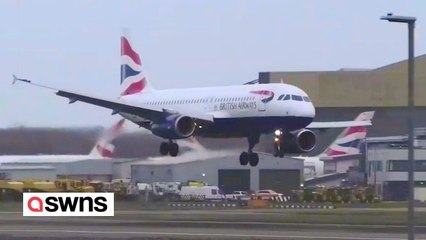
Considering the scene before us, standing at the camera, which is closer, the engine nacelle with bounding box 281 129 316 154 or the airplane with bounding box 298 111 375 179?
the engine nacelle with bounding box 281 129 316 154

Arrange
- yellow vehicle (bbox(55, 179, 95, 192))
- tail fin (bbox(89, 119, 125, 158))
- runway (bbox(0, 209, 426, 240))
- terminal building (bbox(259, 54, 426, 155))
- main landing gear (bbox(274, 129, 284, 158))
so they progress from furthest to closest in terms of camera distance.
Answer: terminal building (bbox(259, 54, 426, 155)), yellow vehicle (bbox(55, 179, 95, 192)), tail fin (bbox(89, 119, 125, 158)), main landing gear (bbox(274, 129, 284, 158)), runway (bbox(0, 209, 426, 240))

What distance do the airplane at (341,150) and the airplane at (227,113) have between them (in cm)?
4761

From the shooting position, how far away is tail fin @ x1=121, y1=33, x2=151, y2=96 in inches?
2835

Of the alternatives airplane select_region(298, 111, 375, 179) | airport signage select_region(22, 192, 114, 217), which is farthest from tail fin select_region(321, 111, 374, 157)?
airport signage select_region(22, 192, 114, 217)

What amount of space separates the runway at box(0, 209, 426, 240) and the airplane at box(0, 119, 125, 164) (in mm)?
7911

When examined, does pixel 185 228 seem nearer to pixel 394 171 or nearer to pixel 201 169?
pixel 201 169

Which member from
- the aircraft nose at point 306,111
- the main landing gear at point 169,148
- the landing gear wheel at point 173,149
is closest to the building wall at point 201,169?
the main landing gear at point 169,148

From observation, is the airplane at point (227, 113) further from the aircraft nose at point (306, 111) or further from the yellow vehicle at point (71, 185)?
the yellow vehicle at point (71, 185)

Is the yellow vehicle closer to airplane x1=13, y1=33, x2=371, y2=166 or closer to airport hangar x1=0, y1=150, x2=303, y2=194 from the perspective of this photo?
airport hangar x1=0, y1=150, x2=303, y2=194

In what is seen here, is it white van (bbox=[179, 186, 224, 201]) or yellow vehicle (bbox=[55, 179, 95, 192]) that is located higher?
yellow vehicle (bbox=[55, 179, 95, 192])

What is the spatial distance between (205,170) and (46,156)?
24580mm

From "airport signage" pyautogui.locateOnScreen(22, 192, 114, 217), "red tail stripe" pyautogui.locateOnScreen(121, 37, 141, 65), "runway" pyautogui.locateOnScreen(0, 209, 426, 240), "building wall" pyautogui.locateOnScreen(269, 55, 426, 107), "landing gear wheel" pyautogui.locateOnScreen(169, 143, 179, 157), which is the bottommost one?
"runway" pyautogui.locateOnScreen(0, 209, 426, 240)

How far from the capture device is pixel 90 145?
77.6 meters

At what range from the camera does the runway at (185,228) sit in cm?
4722
